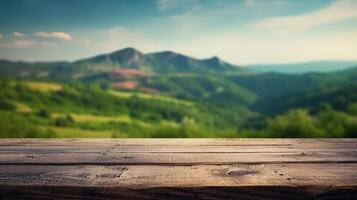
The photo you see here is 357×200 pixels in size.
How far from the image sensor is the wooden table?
1.04m

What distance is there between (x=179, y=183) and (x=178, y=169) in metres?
0.19

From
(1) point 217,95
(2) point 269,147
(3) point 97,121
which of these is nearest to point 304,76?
(1) point 217,95

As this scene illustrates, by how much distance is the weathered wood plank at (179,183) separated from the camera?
3.39ft

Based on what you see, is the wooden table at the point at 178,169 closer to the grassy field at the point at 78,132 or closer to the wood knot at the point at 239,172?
the wood knot at the point at 239,172

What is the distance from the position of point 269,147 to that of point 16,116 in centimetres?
6766

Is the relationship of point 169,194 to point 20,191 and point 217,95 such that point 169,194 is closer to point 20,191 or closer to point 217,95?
point 20,191

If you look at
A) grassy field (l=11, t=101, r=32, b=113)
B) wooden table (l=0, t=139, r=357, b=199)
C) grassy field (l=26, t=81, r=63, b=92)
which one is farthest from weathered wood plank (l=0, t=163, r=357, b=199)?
grassy field (l=26, t=81, r=63, b=92)

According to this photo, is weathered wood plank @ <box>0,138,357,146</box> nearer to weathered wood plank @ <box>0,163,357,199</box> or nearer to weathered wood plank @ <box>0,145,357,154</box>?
weathered wood plank @ <box>0,145,357,154</box>

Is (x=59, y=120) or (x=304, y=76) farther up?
(x=304, y=76)

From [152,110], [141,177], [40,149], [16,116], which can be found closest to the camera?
[141,177]

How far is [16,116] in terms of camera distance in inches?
2468

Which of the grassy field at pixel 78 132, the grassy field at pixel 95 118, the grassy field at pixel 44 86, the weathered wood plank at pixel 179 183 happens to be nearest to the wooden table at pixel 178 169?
the weathered wood plank at pixel 179 183

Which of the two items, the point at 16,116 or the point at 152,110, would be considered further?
the point at 152,110

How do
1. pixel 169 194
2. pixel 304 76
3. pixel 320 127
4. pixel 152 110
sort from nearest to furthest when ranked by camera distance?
pixel 169 194 < pixel 320 127 < pixel 152 110 < pixel 304 76
